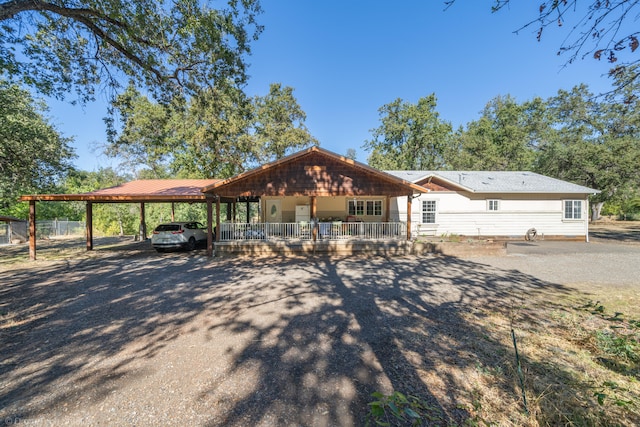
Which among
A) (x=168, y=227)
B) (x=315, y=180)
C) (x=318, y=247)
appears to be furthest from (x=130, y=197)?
(x=318, y=247)

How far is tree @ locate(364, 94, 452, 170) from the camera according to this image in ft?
101

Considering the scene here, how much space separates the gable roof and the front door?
9.07m

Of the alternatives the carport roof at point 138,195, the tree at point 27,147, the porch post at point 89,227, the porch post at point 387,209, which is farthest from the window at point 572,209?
the tree at point 27,147

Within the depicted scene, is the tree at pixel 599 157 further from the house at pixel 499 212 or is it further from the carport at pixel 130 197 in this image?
the carport at pixel 130 197

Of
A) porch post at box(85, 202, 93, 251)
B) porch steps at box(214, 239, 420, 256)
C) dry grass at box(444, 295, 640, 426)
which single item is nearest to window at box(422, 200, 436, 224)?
porch steps at box(214, 239, 420, 256)

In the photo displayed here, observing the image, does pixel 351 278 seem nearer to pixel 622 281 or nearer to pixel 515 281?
pixel 515 281

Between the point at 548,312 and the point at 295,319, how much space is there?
5.28 metres

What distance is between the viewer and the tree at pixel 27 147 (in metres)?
12.8

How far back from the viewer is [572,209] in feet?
51.4

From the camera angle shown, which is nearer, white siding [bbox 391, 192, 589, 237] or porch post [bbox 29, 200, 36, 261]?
porch post [bbox 29, 200, 36, 261]

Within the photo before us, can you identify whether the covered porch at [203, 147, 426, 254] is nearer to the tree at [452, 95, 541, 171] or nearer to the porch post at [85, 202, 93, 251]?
the porch post at [85, 202, 93, 251]

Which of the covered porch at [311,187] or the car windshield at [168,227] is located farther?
the car windshield at [168,227]

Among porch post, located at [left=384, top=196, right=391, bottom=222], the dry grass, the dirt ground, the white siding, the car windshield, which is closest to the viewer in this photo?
the dry grass

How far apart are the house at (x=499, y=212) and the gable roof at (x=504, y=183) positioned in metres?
0.06
